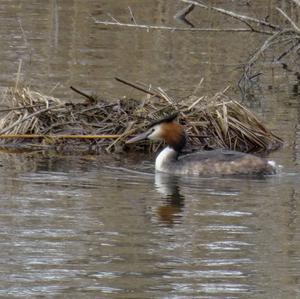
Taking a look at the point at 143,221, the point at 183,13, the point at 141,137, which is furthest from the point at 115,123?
the point at 183,13

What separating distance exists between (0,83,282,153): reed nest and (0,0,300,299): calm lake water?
0.41 m

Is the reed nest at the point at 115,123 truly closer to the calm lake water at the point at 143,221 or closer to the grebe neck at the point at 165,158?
the calm lake water at the point at 143,221

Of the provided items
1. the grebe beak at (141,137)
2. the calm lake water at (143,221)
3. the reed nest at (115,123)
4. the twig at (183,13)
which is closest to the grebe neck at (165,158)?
the calm lake water at (143,221)

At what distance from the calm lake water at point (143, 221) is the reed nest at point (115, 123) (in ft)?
1.35

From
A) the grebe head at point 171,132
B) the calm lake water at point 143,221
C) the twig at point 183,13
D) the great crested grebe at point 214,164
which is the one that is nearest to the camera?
the calm lake water at point 143,221

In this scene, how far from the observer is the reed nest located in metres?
12.8

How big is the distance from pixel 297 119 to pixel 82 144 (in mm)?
3197

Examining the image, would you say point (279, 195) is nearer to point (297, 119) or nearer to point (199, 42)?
point (297, 119)

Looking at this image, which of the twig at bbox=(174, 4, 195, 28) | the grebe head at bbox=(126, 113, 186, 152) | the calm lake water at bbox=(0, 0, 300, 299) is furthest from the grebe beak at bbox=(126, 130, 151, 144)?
the twig at bbox=(174, 4, 195, 28)

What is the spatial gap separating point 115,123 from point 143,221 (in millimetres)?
3882

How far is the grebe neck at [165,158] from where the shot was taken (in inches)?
465

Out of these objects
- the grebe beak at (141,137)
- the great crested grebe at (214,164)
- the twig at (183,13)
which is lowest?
the great crested grebe at (214,164)

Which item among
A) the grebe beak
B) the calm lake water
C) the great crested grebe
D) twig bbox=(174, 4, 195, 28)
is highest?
twig bbox=(174, 4, 195, 28)

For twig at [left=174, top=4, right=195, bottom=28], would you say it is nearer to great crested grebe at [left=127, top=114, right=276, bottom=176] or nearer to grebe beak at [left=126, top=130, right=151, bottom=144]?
grebe beak at [left=126, top=130, right=151, bottom=144]
